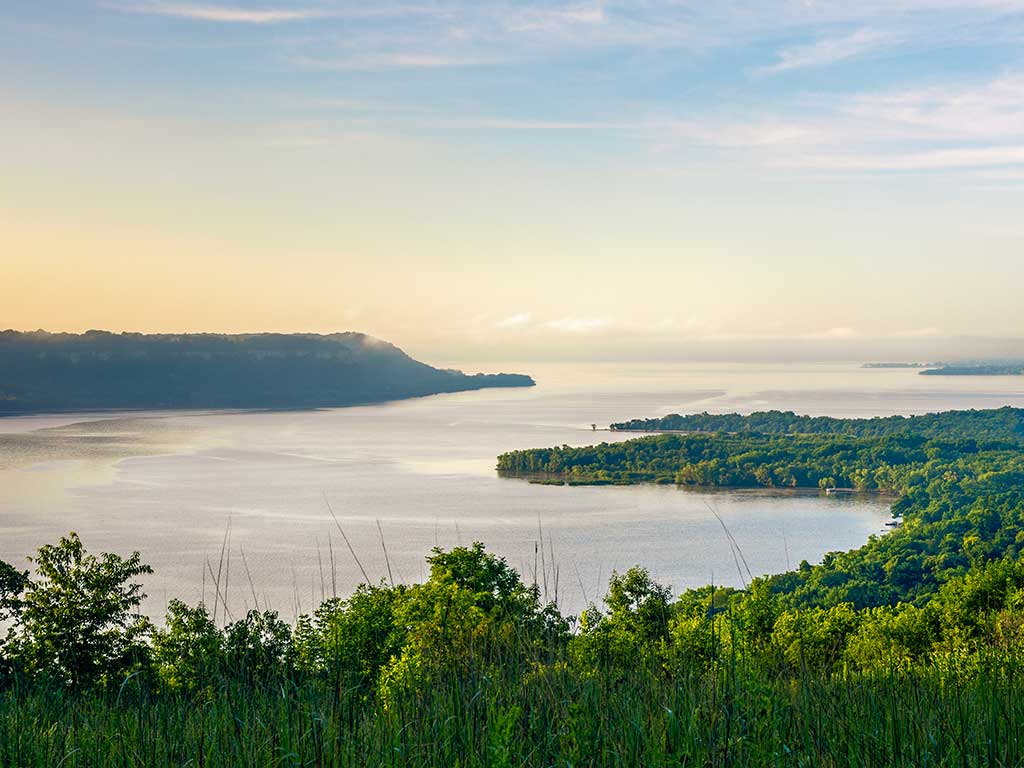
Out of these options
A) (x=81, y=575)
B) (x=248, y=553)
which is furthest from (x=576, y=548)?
(x=81, y=575)

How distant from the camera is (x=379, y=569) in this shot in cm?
5478

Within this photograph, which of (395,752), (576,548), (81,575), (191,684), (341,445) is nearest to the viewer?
(395,752)

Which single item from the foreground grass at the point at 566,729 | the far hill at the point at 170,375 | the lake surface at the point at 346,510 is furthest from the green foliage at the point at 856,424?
the foreground grass at the point at 566,729

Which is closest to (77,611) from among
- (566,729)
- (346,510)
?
(566,729)

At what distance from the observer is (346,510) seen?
6738 centimetres

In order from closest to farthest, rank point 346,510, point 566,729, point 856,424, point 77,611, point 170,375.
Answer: point 566,729, point 77,611, point 346,510, point 856,424, point 170,375

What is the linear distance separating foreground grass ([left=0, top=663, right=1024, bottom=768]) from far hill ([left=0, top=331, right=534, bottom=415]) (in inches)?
5885

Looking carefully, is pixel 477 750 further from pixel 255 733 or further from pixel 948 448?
pixel 948 448

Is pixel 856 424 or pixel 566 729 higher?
pixel 566 729

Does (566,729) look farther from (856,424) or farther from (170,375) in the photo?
(170,375)

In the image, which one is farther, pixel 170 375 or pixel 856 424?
pixel 170 375

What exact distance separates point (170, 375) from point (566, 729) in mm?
176235

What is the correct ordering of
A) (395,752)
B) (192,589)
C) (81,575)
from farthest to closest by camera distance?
(192,589) < (81,575) < (395,752)

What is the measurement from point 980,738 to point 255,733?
2.09 m
